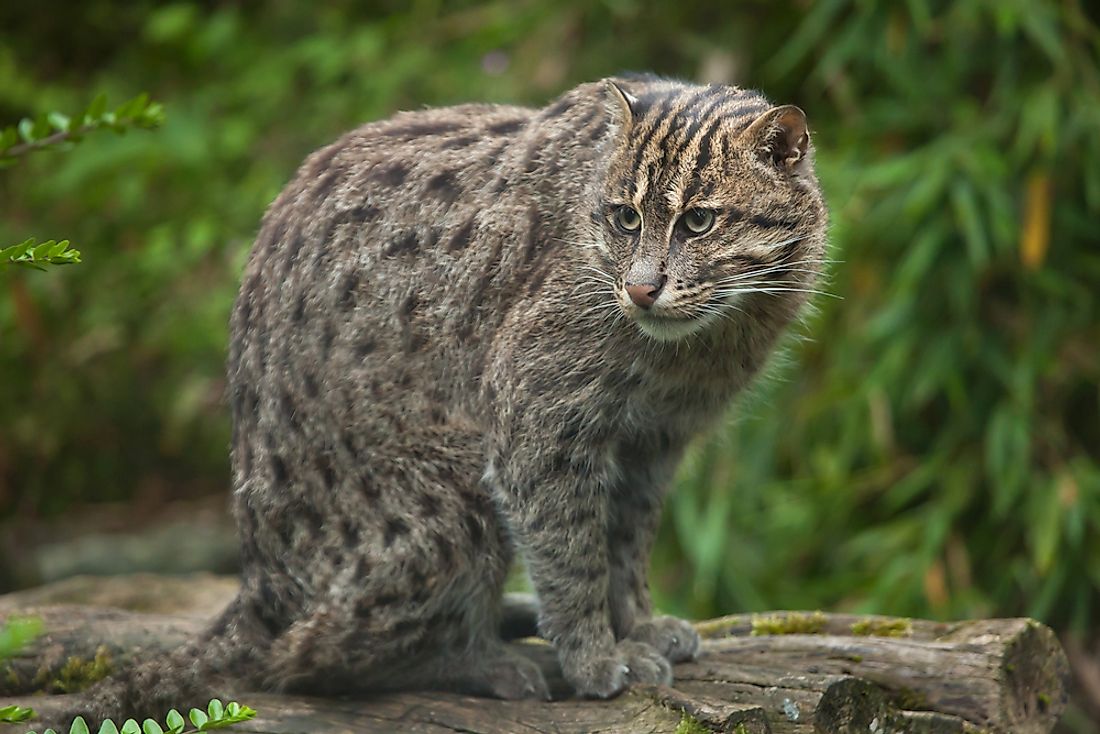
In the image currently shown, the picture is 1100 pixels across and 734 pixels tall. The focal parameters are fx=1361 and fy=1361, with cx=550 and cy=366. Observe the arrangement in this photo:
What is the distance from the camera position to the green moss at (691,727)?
445cm

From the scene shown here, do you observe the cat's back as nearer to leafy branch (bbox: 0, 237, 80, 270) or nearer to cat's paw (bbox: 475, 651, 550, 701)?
A: cat's paw (bbox: 475, 651, 550, 701)

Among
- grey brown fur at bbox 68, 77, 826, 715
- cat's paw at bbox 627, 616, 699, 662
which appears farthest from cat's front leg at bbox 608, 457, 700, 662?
grey brown fur at bbox 68, 77, 826, 715

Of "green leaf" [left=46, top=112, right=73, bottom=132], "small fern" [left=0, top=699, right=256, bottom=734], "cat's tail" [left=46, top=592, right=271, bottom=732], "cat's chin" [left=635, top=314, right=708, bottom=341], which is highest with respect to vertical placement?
"green leaf" [left=46, top=112, right=73, bottom=132]

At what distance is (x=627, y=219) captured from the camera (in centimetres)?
464

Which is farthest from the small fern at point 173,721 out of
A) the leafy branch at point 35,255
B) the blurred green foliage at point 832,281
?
the blurred green foliage at point 832,281

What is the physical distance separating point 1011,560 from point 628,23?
4.34 m

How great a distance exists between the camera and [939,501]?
26.5 feet

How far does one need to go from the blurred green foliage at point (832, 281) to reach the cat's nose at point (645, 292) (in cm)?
230

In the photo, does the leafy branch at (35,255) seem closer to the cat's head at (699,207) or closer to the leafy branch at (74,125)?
the leafy branch at (74,125)

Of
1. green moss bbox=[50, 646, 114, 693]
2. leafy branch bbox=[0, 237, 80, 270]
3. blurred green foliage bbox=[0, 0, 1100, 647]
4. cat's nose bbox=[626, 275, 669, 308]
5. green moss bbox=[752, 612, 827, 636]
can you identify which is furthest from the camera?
blurred green foliage bbox=[0, 0, 1100, 647]

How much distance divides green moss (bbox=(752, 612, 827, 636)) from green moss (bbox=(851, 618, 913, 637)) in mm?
161

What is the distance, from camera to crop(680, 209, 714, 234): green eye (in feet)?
14.8

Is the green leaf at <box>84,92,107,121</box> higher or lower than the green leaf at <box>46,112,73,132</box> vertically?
higher

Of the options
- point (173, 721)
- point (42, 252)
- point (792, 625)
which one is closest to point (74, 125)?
point (42, 252)
